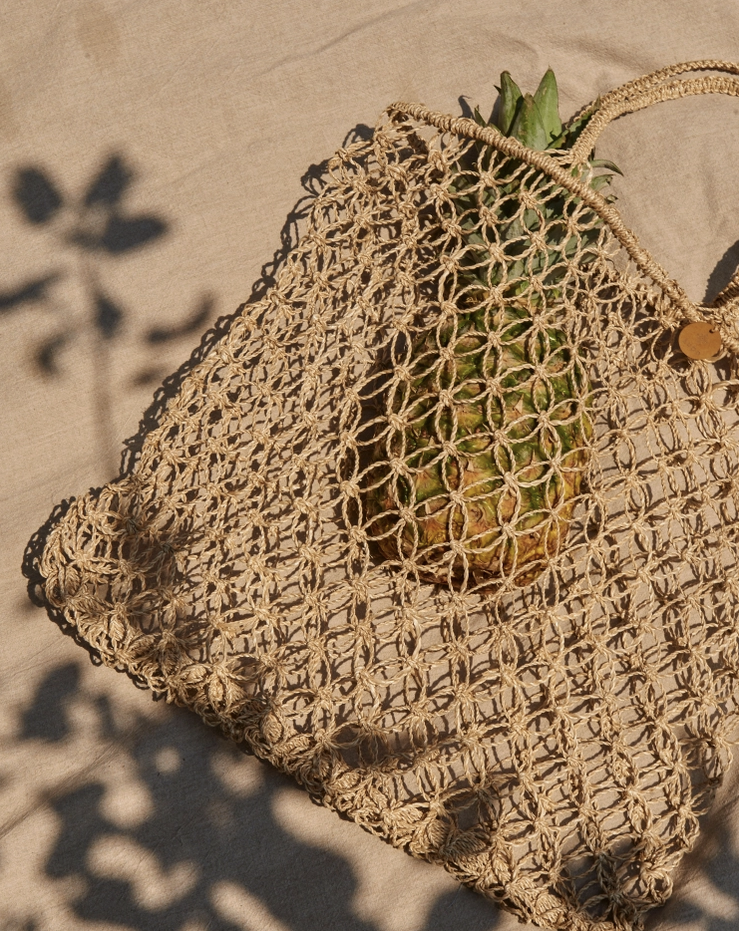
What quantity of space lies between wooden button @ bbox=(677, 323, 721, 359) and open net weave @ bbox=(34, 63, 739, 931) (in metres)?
0.03

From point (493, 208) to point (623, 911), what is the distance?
1.02 meters

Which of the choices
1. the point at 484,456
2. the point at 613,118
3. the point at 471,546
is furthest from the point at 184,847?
the point at 613,118

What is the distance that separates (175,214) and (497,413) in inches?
27.7

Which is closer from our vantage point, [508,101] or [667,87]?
[508,101]

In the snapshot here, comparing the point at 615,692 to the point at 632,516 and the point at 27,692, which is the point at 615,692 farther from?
the point at 27,692

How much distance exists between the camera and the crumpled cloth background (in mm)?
1209

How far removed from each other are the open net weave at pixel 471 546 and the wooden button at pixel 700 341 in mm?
30

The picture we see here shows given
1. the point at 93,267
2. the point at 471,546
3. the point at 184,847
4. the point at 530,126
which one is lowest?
the point at 184,847

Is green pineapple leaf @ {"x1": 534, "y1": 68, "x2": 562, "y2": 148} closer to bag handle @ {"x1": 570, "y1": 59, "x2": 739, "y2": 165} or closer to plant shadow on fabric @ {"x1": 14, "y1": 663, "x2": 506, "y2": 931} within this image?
bag handle @ {"x1": 570, "y1": 59, "x2": 739, "y2": 165}

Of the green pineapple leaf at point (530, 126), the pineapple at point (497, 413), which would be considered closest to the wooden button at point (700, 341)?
the pineapple at point (497, 413)

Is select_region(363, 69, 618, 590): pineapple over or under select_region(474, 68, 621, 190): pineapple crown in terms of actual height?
under

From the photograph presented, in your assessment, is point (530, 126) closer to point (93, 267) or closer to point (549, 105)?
point (549, 105)

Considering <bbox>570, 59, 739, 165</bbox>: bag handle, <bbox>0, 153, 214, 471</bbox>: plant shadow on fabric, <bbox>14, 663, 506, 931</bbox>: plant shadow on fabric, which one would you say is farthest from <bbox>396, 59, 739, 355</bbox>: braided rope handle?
<bbox>14, 663, 506, 931</bbox>: plant shadow on fabric

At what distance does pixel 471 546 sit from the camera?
1.03 meters
